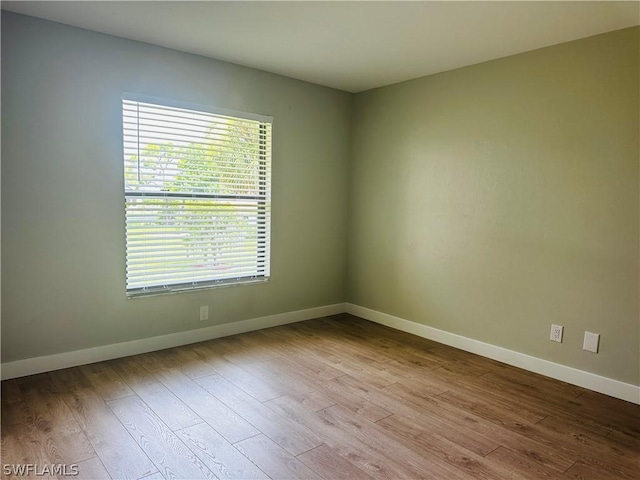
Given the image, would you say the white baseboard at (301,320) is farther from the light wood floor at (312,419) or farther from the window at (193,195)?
the window at (193,195)

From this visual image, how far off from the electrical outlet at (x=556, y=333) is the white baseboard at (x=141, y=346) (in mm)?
2189

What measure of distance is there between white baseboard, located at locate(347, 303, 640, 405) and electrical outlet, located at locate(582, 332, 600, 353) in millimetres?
170

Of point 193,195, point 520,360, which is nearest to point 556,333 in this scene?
point 520,360

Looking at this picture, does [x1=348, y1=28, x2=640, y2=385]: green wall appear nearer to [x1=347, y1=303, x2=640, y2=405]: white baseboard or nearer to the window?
[x1=347, y1=303, x2=640, y2=405]: white baseboard

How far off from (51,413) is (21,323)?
771 mm

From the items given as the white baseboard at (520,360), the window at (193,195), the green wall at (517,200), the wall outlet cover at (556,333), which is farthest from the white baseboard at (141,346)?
the wall outlet cover at (556,333)

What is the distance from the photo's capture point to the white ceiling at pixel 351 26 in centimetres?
246

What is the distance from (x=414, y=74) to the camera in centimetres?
376

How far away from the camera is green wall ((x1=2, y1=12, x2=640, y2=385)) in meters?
2.75

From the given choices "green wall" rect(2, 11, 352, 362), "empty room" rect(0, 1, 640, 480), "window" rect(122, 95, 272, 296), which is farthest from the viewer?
"window" rect(122, 95, 272, 296)

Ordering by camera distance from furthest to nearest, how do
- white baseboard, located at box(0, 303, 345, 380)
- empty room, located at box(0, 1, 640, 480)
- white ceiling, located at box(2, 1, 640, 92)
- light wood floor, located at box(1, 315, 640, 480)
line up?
white baseboard, located at box(0, 303, 345, 380), white ceiling, located at box(2, 1, 640, 92), empty room, located at box(0, 1, 640, 480), light wood floor, located at box(1, 315, 640, 480)

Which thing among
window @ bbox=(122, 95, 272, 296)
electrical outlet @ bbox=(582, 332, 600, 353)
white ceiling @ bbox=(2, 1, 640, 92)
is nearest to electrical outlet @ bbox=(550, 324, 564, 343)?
electrical outlet @ bbox=(582, 332, 600, 353)

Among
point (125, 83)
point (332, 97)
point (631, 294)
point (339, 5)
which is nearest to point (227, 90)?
point (125, 83)

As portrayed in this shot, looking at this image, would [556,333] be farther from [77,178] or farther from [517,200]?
[77,178]
